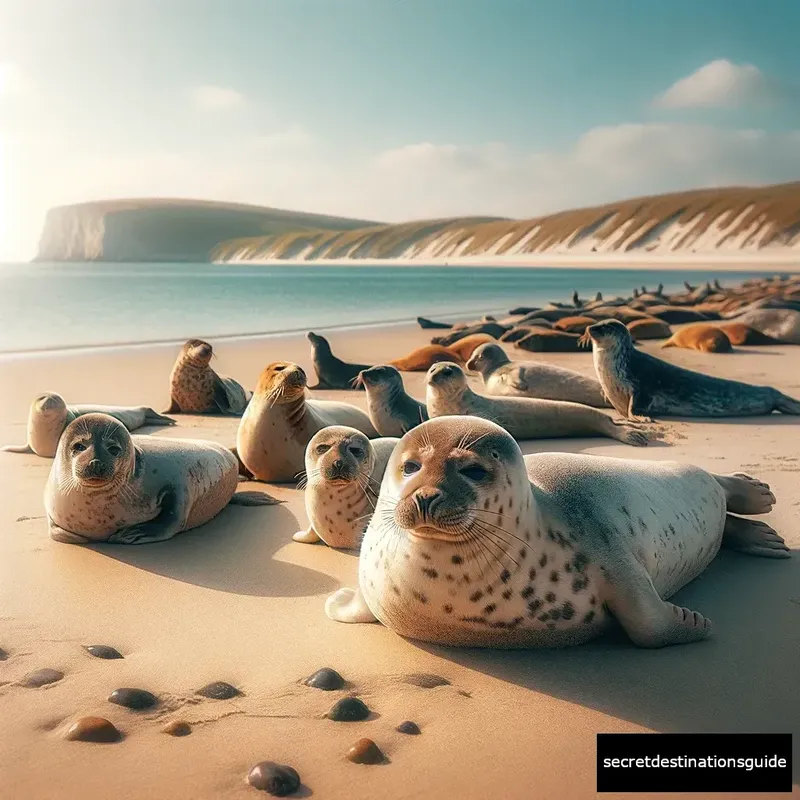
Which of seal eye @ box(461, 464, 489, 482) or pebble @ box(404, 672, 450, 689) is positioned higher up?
seal eye @ box(461, 464, 489, 482)

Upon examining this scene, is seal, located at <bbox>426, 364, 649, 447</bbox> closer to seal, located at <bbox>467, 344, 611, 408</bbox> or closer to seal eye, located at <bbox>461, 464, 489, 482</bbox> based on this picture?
seal, located at <bbox>467, 344, 611, 408</bbox>

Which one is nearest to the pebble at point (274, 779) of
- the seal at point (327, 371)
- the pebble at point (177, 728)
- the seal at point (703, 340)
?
the pebble at point (177, 728)

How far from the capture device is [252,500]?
5.52m

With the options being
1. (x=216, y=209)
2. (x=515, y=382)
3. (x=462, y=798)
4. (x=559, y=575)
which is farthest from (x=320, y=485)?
(x=216, y=209)

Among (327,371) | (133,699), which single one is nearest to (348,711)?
(133,699)

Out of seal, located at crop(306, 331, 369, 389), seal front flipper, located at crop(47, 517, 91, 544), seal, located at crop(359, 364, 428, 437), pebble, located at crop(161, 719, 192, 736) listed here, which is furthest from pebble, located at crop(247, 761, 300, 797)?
seal, located at crop(306, 331, 369, 389)

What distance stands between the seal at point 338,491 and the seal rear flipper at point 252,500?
793mm

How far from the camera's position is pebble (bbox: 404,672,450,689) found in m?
2.96

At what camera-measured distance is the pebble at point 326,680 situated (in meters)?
2.97

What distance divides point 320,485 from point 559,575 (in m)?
1.81

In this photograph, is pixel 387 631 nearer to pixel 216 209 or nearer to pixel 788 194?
pixel 788 194

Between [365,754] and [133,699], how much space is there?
0.79 metres

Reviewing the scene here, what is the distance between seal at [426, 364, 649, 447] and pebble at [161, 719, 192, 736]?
4.70 meters

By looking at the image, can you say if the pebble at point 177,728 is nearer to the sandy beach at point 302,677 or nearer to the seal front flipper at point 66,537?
the sandy beach at point 302,677
